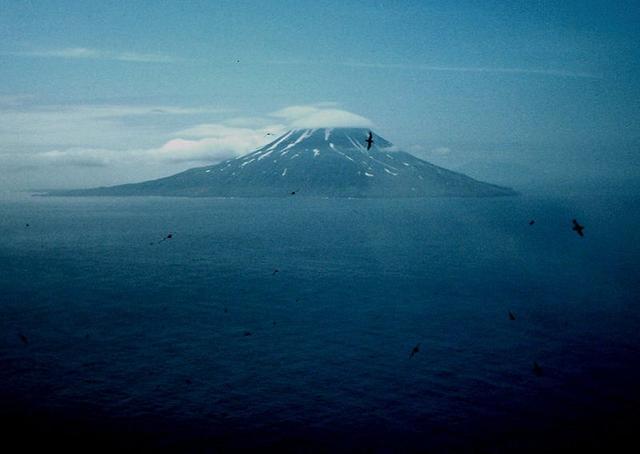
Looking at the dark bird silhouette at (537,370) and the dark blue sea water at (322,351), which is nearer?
the dark blue sea water at (322,351)

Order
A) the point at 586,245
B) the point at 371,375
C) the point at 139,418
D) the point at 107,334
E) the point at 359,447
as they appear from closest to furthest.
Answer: the point at 359,447, the point at 139,418, the point at 371,375, the point at 107,334, the point at 586,245

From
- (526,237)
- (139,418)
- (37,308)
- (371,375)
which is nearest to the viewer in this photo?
(139,418)

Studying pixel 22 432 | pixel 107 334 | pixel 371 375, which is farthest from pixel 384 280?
pixel 22 432

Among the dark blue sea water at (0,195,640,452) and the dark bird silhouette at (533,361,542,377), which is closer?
the dark blue sea water at (0,195,640,452)

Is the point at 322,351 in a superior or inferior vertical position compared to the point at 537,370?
inferior

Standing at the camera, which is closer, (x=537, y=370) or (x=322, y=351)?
(x=537, y=370)

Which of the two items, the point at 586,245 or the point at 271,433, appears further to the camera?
the point at 586,245

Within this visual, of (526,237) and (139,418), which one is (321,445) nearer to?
(139,418)
